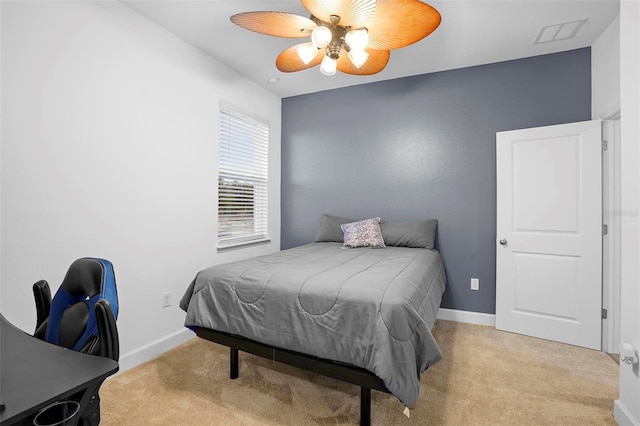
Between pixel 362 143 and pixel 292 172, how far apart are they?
1.05m

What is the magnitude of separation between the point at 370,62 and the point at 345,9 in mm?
710

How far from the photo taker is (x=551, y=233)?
279 cm

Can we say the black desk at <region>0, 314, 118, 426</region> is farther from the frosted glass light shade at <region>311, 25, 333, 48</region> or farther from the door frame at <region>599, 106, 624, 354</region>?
the door frame at <region>599, 106, 624, 354</region>

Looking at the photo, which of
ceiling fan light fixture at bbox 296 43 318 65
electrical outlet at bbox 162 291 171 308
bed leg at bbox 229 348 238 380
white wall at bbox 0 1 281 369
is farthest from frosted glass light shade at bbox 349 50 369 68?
electrical outlet at bbox 162 291 171 308

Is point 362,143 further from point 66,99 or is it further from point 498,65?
point 66,99

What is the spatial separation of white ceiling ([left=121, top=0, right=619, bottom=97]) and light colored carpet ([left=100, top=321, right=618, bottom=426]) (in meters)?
2.70

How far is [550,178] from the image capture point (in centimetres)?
278

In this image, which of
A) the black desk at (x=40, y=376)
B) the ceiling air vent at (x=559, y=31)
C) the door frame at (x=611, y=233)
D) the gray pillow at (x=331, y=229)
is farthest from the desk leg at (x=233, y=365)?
the ceiling air vent at (x=559, y=31)

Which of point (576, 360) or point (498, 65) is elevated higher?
point (498, 65)

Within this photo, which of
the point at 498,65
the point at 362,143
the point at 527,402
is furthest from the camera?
the point at 362,143

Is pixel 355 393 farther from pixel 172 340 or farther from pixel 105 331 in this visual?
pixel 172 340

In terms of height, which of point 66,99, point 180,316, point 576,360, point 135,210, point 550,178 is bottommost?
point 576,360

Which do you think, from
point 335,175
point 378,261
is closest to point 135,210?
point 378,261

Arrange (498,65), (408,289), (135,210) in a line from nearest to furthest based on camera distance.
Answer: (408,289)
(135,210)
(498,65)
